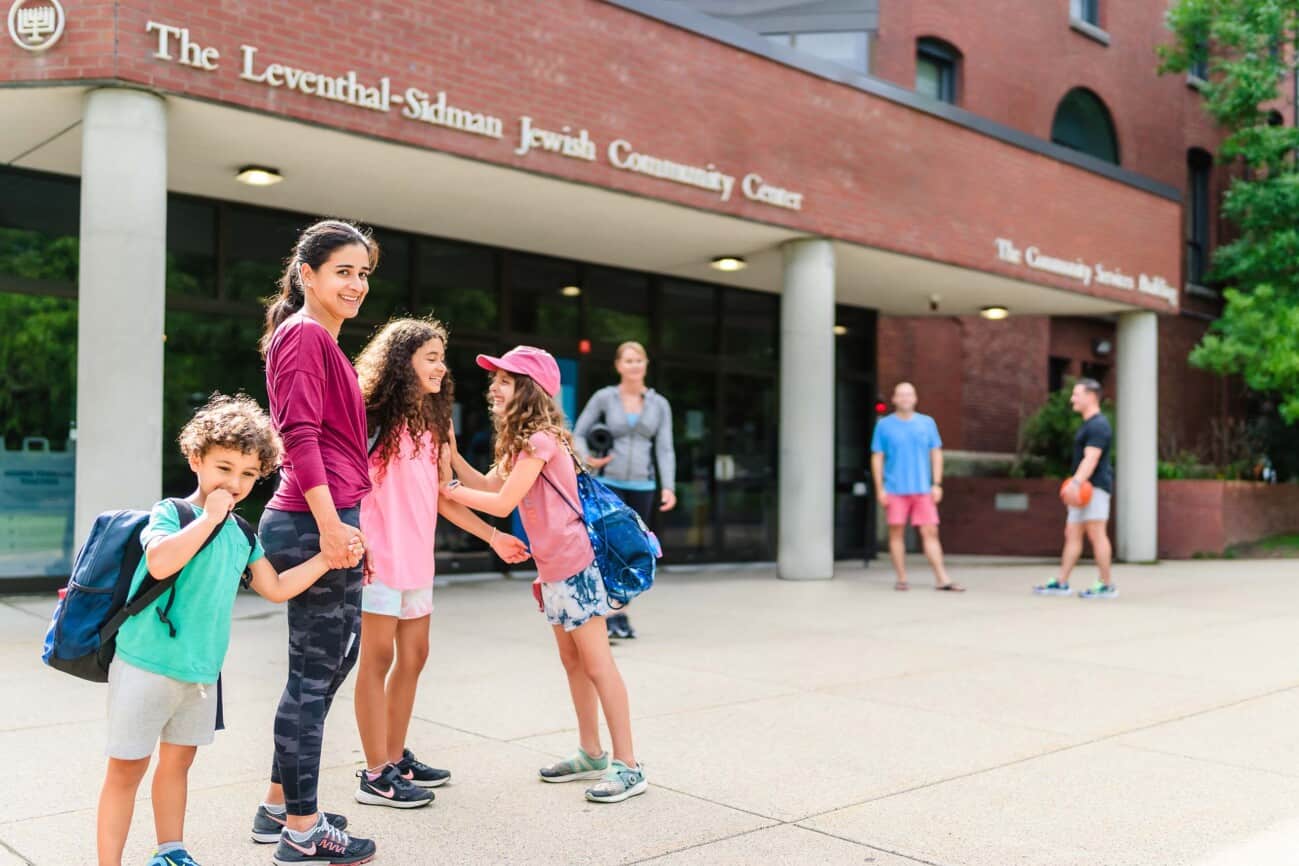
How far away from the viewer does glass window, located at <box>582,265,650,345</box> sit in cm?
1291

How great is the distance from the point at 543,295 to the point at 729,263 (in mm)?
1921

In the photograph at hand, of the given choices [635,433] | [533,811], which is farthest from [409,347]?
[635,433]

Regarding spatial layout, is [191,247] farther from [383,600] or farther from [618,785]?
[618,785]

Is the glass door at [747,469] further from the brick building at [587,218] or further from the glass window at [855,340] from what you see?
the glass window at [855,340]

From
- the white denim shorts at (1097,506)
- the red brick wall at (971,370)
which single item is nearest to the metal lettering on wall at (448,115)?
the white denim shorts at (1097,506)

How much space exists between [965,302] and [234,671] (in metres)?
11.2

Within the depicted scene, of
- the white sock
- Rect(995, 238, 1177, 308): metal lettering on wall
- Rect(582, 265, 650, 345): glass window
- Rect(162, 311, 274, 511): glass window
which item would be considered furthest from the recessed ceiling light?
Rect(995, 238, 1177, 308): metal lettering on wall

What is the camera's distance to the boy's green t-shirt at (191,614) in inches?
123

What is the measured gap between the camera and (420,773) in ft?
14.5

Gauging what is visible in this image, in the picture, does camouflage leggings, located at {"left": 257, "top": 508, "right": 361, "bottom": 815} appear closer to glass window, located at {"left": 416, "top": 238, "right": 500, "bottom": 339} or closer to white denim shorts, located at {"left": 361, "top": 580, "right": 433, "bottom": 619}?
white denim shorts, located at {"left": 361, "top": 580, "right": 433, "bottom": 619}

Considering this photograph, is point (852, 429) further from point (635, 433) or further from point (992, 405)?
point (635, 433)

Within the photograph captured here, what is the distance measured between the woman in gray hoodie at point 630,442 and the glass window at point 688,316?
5.53 m

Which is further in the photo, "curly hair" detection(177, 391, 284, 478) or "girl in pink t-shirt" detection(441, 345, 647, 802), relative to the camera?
"girl in pink t-shirt" detection(441, 345, 647, 802)

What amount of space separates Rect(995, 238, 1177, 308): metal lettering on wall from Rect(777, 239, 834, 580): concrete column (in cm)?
272
